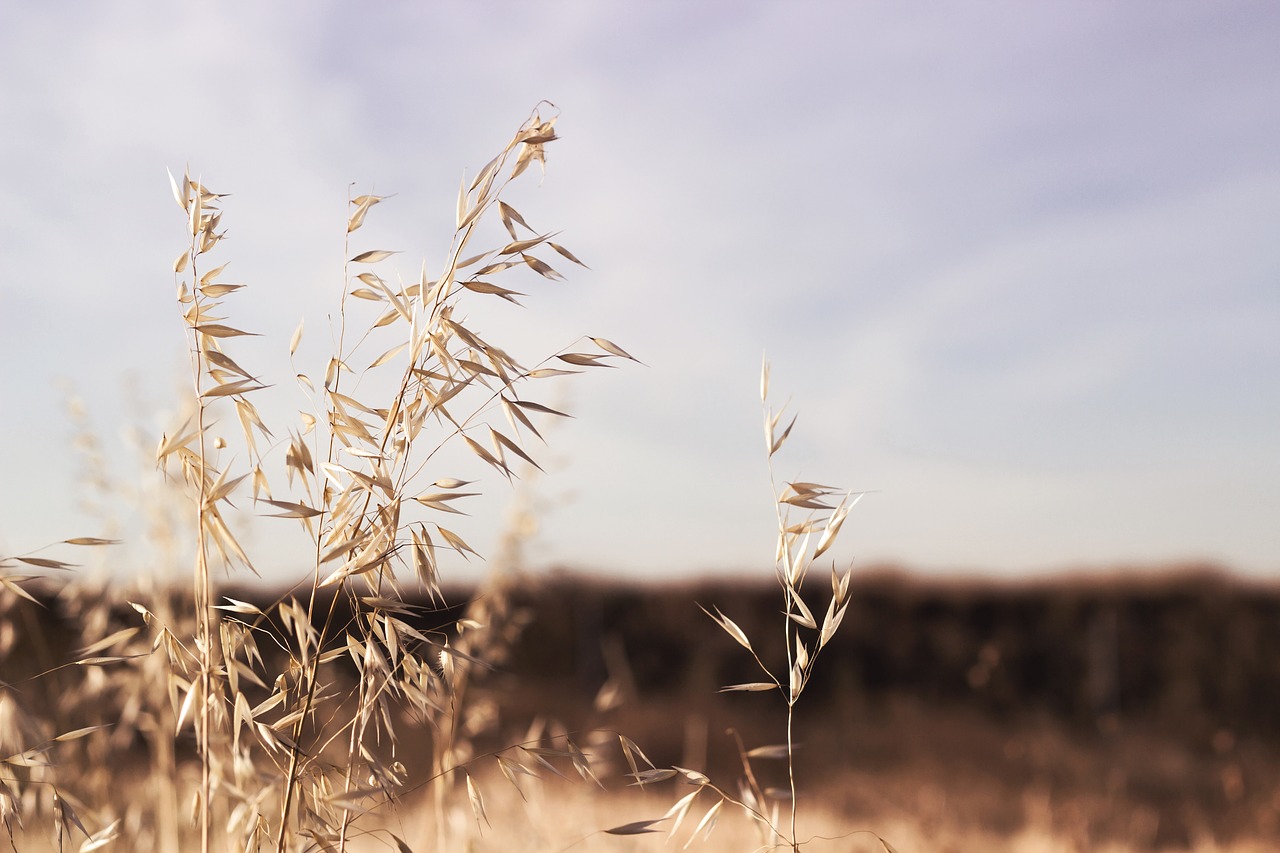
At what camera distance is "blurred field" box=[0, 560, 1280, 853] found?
20.6ft

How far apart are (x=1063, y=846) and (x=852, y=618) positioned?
18.0 feet

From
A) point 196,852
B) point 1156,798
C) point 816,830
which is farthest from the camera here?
point 1156,798

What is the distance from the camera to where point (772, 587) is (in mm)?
9977

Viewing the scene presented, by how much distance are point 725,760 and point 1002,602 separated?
4.42m

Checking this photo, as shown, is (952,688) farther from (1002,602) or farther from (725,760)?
(725,760)

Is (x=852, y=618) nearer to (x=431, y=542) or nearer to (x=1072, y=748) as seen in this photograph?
(x=1072, y=748)

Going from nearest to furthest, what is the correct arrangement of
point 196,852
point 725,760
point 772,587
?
point 196,852, point 725,760, point 772,587

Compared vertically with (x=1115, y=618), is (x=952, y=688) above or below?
below

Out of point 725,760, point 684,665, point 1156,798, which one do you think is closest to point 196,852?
point 725,760

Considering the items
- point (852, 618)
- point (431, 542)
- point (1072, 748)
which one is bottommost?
point (1072, 748)

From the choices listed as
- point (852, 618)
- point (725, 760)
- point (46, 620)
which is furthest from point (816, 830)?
point (46, 620)

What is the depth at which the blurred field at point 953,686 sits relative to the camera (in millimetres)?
6285

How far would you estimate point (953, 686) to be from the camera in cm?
945

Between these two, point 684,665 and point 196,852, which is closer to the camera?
point 196,852
